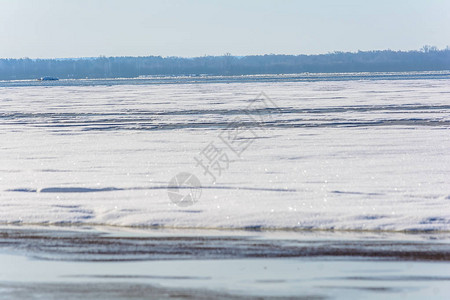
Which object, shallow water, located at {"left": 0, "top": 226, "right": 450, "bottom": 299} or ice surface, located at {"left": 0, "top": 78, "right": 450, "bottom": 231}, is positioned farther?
ice surface, located at {"left": 0, "top": 78, "right": 450, "bottom": 231}

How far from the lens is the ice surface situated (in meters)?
8.89

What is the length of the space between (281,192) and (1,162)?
652 centimetres

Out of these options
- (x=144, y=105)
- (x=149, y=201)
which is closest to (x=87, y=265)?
(x=149, y=201)

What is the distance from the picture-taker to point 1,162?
553 inches

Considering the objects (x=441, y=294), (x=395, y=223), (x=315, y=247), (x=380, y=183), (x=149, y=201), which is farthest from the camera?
(x=380, y=183)

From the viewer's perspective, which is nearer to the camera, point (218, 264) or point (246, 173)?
point (218, 264)

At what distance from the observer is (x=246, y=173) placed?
12.0m

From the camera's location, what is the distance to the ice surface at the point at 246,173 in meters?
8.89

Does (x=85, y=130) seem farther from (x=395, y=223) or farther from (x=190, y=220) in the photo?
(x=395, y=223)

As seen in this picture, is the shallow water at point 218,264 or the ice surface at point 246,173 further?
the ice surface at point 246,173

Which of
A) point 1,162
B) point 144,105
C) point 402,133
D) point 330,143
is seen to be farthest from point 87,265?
point 144,105

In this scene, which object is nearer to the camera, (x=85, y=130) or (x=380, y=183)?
(x=380, y=183)

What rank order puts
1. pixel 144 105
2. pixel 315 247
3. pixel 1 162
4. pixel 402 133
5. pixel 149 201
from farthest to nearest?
pixel 144 105 → pixel 402 133 → pixel 1 162 → pixel 149 201 → pixel 315 247

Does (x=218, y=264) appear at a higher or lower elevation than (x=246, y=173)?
higher
